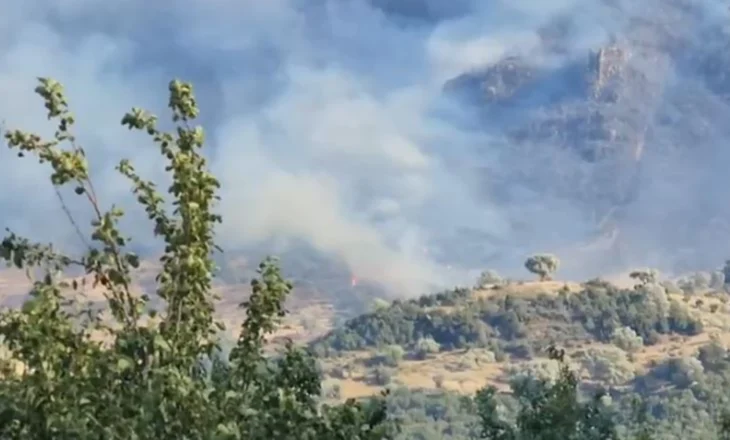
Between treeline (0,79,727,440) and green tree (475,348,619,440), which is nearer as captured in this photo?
treeline (0,79,727,440)

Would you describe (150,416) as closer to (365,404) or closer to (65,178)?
(365,404)

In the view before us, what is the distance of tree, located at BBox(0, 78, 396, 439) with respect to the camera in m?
8.93

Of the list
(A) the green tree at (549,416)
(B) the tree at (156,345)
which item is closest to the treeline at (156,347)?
(B) the tree at (156,345)

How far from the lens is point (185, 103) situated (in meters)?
10.5

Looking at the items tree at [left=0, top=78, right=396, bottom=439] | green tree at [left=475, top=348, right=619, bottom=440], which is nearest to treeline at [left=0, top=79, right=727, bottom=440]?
tree at [left=0, top=78, right=396, bottom=439]

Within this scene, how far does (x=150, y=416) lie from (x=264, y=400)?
3.71ft

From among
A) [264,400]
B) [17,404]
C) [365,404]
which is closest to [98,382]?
[17,404]

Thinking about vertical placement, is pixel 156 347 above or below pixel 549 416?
below

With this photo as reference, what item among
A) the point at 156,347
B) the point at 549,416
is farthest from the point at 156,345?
the point at 549,416

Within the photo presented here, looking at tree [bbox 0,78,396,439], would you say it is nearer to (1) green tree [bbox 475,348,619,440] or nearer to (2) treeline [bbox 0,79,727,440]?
(2) treeline [bbox 0,79,727,440]

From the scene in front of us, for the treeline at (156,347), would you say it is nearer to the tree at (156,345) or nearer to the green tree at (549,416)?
the tree at (156,345)

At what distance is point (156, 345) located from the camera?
921 centimetres

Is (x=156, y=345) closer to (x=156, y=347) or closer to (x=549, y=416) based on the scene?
(x=156, y=347)

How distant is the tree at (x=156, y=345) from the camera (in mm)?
8930
